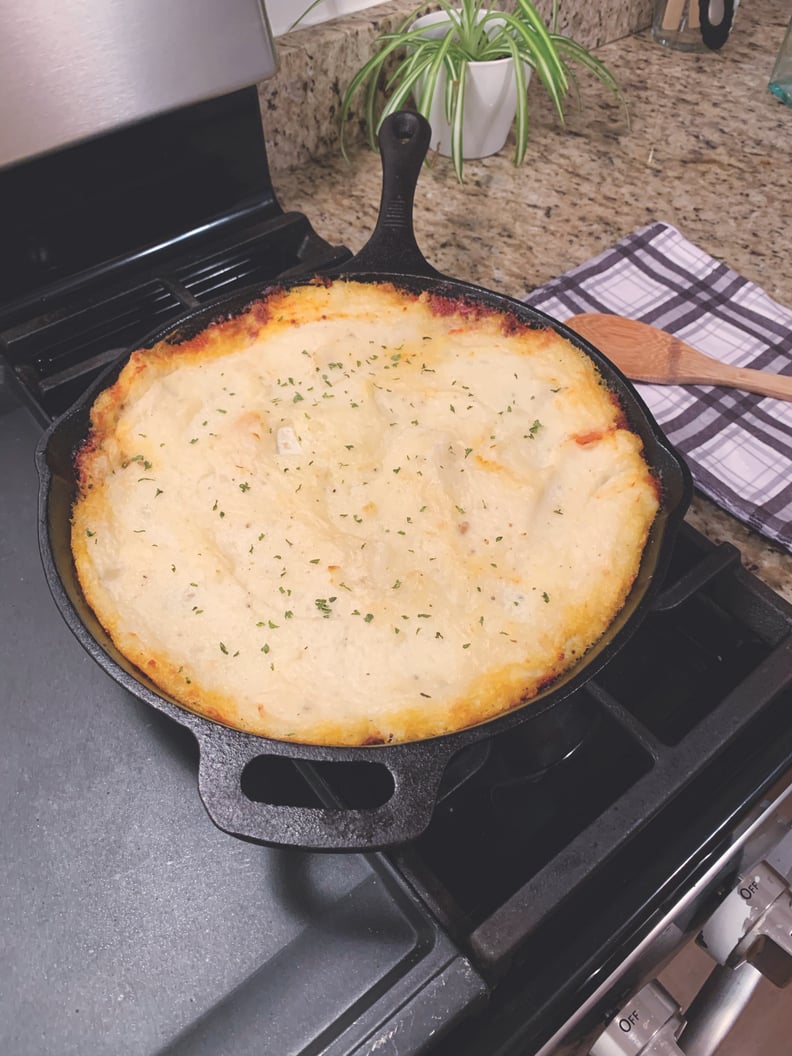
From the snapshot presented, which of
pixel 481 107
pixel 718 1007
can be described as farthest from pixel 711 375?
pixel 718 1007

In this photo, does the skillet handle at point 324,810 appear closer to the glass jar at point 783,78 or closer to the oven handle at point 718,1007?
the oven handle at point 718,1007

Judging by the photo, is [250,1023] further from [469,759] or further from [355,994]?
[469,759]

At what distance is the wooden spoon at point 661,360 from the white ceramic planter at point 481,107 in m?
0.50

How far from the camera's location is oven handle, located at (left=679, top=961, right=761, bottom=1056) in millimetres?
817

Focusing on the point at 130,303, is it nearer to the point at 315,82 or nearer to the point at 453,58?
the point at 315,82

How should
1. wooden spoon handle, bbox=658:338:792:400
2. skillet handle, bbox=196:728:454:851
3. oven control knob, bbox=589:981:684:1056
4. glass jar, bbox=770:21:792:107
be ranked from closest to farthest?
skillet handle, bbox=196:728:454:851, oven control knob, bbox=589:981:684:1056, wooden spoon handle, bbox=658:338:792:400, glass jar, bbox=770:21:792:107

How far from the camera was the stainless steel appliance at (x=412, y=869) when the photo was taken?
0.66 meters

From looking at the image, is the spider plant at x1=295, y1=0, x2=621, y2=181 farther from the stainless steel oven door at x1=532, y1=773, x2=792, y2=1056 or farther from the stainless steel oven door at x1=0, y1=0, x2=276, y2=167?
the stainless steel oven door at x1=532, y1=773, x2=792, y2=1056

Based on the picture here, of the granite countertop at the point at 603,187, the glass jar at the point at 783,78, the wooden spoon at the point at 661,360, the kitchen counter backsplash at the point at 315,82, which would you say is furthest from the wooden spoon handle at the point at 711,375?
the glass jar at the point at 783,78

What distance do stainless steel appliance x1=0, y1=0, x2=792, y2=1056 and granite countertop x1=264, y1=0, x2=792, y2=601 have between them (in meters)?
0.49

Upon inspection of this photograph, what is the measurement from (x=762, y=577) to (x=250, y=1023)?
0.73 m

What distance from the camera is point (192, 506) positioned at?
88 cm

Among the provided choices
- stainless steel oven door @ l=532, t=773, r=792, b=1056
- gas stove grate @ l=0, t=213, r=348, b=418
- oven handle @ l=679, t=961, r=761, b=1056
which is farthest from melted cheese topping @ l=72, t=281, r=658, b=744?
oven handle @ l=679, t=961, r=761, b=1056

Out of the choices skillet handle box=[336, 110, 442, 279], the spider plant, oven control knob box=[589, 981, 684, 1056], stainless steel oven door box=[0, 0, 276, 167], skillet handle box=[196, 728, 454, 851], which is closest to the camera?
skillet handle box=[196, 728, 454, 851]
